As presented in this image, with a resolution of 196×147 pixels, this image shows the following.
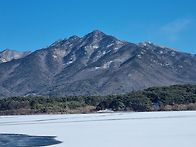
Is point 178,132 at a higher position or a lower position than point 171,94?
lower

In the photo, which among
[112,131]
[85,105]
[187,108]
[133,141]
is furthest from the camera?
[85,105]

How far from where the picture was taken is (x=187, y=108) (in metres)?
40.7

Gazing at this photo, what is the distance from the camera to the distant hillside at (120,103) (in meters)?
45.7

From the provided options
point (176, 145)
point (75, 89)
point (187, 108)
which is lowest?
point (176, 145)

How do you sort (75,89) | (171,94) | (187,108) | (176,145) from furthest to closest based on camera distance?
(75,89)
(171,94)
(187,108)
(176,145)

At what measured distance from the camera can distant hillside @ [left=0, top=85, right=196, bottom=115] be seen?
45656 millimetres

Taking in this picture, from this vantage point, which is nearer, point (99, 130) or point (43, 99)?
point (99, 130)

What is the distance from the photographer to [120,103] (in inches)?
1841

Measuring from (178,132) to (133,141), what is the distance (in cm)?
284

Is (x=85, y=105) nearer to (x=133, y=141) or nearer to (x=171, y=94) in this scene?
(x=171, y=94)

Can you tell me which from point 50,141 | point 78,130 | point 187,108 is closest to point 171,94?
point 187,108

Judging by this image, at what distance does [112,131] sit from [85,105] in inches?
1246

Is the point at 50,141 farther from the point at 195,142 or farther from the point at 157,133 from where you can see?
the point at 195,142

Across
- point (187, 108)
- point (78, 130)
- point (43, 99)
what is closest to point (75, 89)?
point (43, 99)
